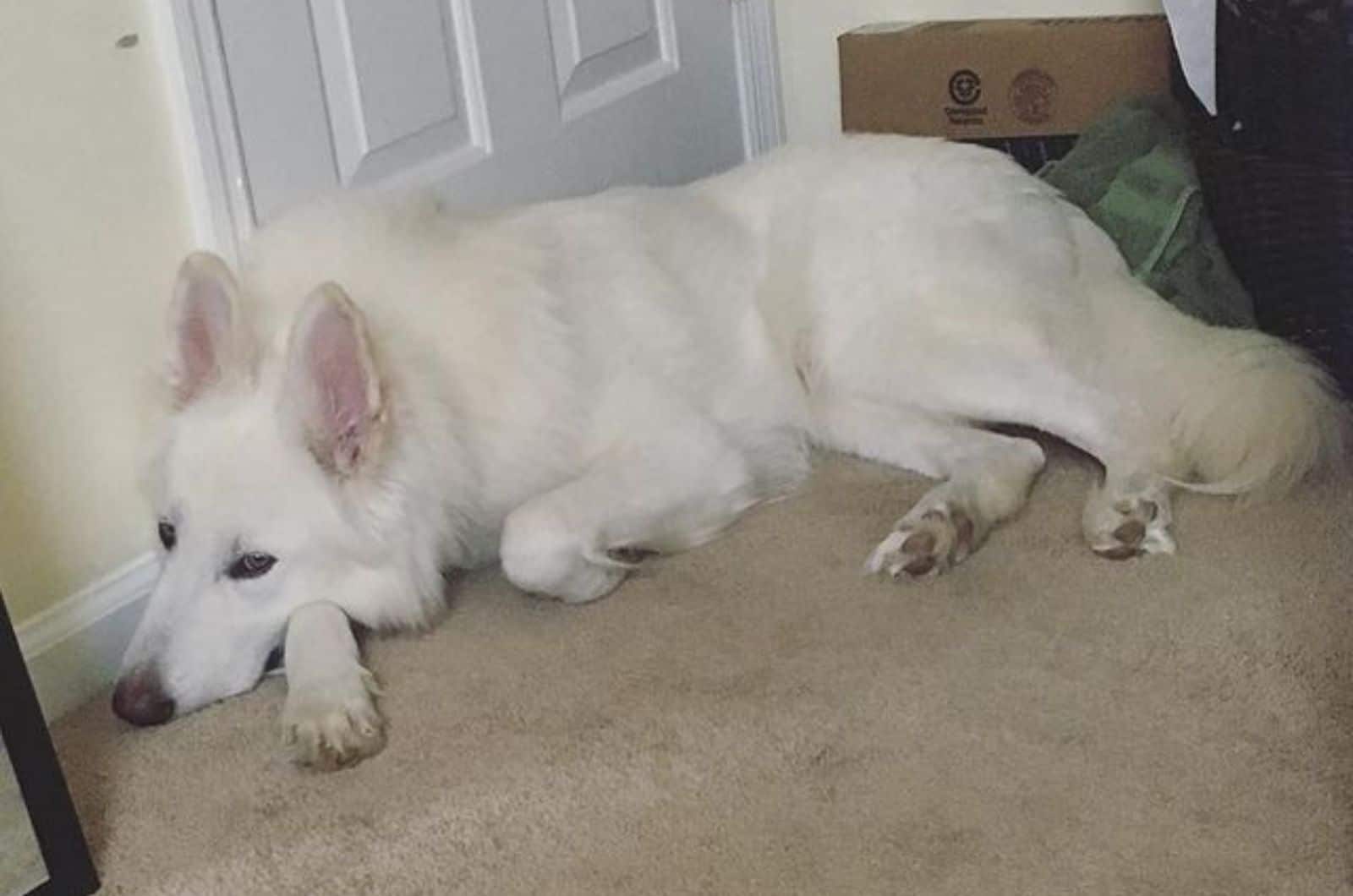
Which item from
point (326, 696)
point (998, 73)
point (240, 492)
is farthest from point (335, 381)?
point (998, 73)

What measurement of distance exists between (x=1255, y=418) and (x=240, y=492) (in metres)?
1.23

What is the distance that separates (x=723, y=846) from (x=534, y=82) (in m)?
1.55

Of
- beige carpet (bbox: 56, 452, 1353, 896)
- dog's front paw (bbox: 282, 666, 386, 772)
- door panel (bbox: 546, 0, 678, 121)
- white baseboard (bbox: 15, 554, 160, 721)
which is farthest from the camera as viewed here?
door panel (bbox: 546, 0, 678, 121)

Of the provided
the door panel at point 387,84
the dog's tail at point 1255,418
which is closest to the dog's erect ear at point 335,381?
the door panel at point 387,84

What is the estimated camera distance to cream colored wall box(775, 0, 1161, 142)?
3.34m

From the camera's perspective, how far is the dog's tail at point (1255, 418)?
7.43 feet

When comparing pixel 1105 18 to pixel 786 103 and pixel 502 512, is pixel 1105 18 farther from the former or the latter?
pixel 502 512

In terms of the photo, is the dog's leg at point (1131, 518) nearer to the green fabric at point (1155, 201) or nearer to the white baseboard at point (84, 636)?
the green fabric at point (1155, 201)

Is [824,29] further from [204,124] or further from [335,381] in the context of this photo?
[335,381]

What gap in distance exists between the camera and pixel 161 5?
7.30ft

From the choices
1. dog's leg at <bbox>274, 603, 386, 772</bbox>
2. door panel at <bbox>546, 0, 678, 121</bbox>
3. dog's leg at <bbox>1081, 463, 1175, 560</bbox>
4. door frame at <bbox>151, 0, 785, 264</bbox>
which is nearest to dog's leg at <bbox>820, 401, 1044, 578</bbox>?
dog's leg at <bbox>1081, 463, 1175, 560</bbox>

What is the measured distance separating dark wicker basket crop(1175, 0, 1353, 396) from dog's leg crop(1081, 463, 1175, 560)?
0.39 m

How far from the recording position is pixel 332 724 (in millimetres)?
1986

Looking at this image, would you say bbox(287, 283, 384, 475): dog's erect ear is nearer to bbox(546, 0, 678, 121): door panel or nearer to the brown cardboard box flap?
bbox(546, 0, 678, 121): door panel
